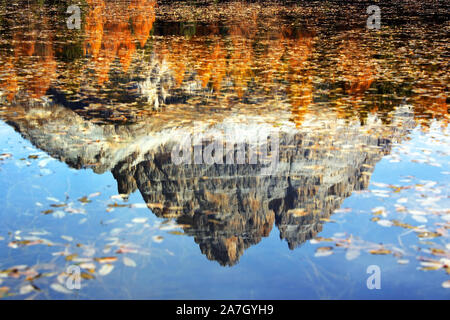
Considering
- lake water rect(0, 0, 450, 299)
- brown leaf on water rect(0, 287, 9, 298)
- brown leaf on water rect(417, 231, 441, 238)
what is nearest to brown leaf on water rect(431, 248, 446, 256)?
lake water rect(0, 0, 450, 299)

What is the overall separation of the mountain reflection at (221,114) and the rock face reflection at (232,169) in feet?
0.07

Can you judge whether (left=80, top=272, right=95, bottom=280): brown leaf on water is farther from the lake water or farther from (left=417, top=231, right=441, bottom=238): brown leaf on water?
(left=417, top=231, right=441, bottom=238): brown leaf on water

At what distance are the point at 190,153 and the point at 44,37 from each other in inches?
582

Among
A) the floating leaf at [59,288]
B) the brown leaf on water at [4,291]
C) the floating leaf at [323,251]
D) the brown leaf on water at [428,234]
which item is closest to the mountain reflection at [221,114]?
the floating leaf at [323,251]

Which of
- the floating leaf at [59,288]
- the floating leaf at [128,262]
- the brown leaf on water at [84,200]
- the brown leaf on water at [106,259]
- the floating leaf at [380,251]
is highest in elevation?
the brown leaf on water at [84,200]

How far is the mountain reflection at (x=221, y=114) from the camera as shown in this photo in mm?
6254

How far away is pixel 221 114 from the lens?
9648mm

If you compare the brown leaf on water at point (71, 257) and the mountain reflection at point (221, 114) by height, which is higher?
the mountain reflection at point (221, 114)

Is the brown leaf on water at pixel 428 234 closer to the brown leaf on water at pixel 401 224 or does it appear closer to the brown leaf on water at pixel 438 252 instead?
the brown leaf on water at pixel 401 224

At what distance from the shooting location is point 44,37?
19.5m

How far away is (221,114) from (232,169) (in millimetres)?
2619
